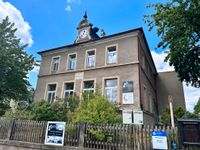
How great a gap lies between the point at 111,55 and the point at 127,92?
4.06 metres

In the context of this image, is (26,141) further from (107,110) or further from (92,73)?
(92,73)

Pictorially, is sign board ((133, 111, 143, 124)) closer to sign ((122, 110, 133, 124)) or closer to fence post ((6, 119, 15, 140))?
sign ((122, 110, 133, 124))

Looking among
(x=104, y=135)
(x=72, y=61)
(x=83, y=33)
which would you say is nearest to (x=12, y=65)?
(x=72, y=61)

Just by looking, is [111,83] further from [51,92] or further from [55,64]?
[55,64]

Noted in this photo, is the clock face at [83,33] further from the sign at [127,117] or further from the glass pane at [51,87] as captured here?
the sign at [127,117]

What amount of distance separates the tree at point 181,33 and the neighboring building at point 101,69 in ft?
6.69

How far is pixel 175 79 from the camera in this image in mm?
21781

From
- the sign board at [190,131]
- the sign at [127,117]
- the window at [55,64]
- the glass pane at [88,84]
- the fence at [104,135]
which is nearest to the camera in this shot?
the sign board at [190,131]

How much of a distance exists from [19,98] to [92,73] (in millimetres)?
10085

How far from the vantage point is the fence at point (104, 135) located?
629 centimetres

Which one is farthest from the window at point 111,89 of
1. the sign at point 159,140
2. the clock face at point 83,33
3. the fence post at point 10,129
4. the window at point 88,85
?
the fence post at point 10,129

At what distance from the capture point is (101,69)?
14.1 m

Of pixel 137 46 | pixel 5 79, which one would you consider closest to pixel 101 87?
pixel 137 46

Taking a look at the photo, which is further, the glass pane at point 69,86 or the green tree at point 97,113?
the glass pane at point 69,86
